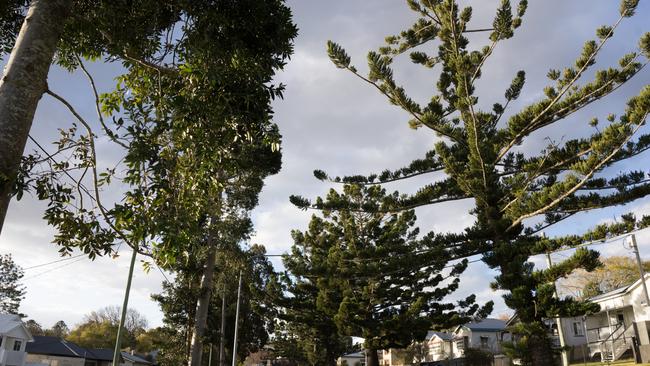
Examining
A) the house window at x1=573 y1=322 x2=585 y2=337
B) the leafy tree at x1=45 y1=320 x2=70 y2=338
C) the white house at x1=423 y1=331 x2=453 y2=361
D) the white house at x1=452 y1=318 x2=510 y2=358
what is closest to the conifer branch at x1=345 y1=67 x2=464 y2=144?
the house window at x1=573 y1=322 x2=585 y2=337

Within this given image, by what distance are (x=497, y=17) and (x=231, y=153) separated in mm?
8446

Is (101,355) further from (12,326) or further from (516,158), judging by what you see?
(516,158)

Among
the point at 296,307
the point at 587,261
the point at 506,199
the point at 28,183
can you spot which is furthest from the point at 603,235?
the point at 296,307

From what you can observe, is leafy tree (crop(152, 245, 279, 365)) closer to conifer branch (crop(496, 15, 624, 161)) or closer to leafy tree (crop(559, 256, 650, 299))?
conifer branch (crop(496, 15, 624, 161))

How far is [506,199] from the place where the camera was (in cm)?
1170

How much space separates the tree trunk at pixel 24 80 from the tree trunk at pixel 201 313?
14.3 meters

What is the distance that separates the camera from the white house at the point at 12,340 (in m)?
31.0

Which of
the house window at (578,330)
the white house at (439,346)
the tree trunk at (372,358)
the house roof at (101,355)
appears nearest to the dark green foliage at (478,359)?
the house window at (578,330)

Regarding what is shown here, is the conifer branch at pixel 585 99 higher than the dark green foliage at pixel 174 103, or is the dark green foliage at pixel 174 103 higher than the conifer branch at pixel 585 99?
the conifer branch at pixel 585 99

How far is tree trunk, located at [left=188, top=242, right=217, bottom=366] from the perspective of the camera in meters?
16.6

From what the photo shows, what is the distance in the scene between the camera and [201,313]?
17656 mm

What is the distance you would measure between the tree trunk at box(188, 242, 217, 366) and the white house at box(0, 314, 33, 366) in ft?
75.7

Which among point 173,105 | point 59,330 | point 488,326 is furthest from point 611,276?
point 59,330

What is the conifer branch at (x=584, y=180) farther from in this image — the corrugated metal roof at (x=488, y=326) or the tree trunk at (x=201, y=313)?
the corrugated metal roof at (x=488, y=326)
